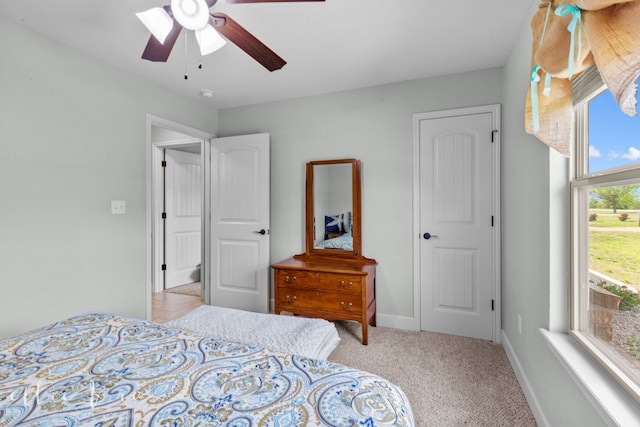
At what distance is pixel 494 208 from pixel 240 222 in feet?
8.46

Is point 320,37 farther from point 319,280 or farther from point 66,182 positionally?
point 66,182

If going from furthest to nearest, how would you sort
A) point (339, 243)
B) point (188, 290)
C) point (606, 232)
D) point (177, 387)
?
point (188, 290) < point (339, 243) < point (606, 232) < point (177, 387)

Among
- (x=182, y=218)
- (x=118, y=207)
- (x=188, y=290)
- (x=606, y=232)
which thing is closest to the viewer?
(x=606, y=232)

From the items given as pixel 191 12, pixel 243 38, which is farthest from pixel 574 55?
pixel 191 12

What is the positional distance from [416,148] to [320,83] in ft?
3.69

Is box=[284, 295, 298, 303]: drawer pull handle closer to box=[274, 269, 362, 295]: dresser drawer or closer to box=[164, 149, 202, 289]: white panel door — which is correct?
box=[274, 269, 362, 295]: dresser drawer

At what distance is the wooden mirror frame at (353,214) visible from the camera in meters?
2.97

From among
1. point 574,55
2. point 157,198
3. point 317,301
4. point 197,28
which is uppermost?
point 197,28

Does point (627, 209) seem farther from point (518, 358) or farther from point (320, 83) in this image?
point (320, 83)

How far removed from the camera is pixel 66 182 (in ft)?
7.28

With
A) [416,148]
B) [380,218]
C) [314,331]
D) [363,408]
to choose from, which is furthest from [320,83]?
[363,408]

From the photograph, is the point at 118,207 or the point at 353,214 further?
the point at 353,214

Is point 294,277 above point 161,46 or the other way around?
the other way around

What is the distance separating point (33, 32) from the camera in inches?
80.7
